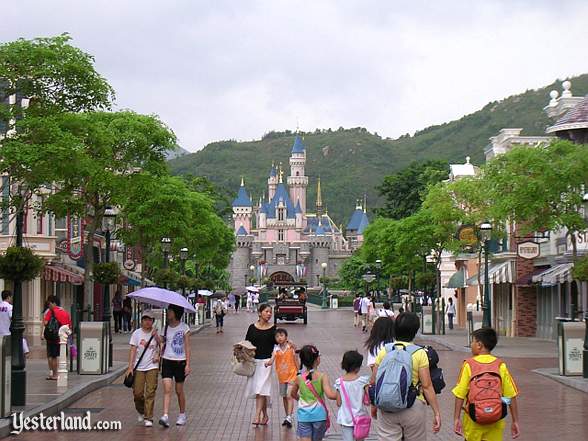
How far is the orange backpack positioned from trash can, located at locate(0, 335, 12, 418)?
7155 millimetres

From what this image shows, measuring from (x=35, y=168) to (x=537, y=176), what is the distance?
1493cm

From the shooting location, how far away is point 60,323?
74.0 feet

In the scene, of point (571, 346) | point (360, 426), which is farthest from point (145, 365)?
point (571, 346)

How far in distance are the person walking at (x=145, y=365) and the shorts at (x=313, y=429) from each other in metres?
4.68

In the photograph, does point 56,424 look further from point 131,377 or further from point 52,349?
point 52,349

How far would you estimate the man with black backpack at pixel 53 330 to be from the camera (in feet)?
73.8

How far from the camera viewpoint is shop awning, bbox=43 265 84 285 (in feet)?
136

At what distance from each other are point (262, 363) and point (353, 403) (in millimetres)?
5177

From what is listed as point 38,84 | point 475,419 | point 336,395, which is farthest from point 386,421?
point 38,84

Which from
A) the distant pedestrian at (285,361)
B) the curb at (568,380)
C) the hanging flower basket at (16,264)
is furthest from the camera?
the curb at (568,380)

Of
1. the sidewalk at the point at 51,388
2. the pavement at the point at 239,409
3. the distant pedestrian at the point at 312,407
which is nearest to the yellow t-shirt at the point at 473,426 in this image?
the distant pedestrian at the point at 312,407

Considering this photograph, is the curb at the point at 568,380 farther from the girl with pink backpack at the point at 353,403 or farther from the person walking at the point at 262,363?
the girl with pink backpack at the point at 353,403

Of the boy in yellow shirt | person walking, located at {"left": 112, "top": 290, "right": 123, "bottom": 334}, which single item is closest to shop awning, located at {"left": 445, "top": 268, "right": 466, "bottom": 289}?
person walking, located at {"left": 112, "top": 290, "right": 123, "bottom": 334}

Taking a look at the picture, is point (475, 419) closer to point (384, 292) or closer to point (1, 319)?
point (1, 319)
